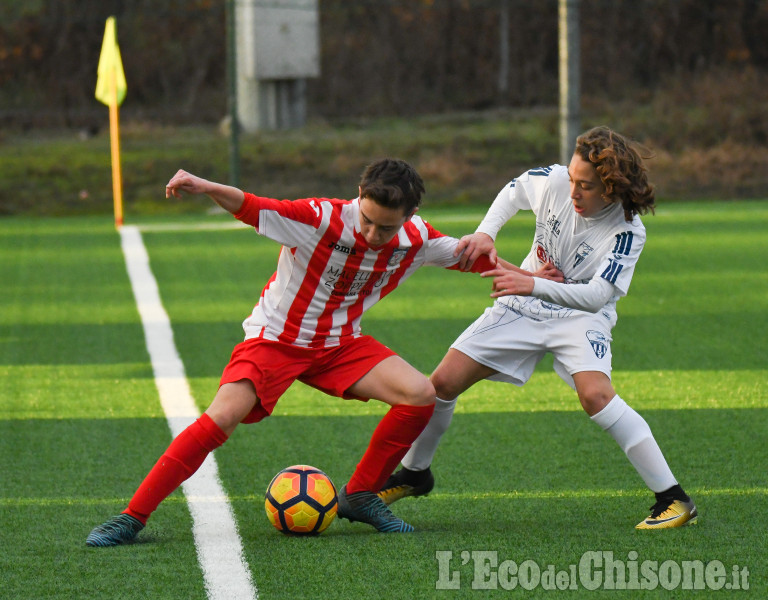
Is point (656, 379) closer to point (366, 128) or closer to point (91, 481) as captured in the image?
point (91, 481)

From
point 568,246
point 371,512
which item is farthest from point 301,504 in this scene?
point 568,246

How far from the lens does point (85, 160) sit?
67.1 ft

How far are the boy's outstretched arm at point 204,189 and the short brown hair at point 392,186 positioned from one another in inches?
17.9

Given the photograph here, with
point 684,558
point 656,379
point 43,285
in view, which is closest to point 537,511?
point 684,558

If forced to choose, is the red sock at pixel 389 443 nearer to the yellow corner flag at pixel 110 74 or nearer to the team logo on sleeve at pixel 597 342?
the team logo on sleeve at pixel 597 342

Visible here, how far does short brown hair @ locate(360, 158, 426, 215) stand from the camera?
13.2 ft

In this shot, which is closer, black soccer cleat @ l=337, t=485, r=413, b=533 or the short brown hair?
the short brown hair

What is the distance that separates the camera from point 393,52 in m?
26.2

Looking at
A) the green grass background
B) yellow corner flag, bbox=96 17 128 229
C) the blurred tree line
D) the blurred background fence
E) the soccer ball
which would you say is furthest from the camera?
the blurred tree line

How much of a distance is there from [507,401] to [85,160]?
15.6 metres

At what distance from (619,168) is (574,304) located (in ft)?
1.73

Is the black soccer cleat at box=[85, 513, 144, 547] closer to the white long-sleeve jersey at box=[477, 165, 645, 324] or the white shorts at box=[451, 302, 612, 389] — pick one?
the white shorts at box=[451, 302, 612, 389]

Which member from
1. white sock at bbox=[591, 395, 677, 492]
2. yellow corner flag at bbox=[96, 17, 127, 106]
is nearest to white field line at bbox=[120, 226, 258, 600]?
white sock at bbox=[591, 395, 677, 492]

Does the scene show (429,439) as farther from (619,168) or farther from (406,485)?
(619,168)
